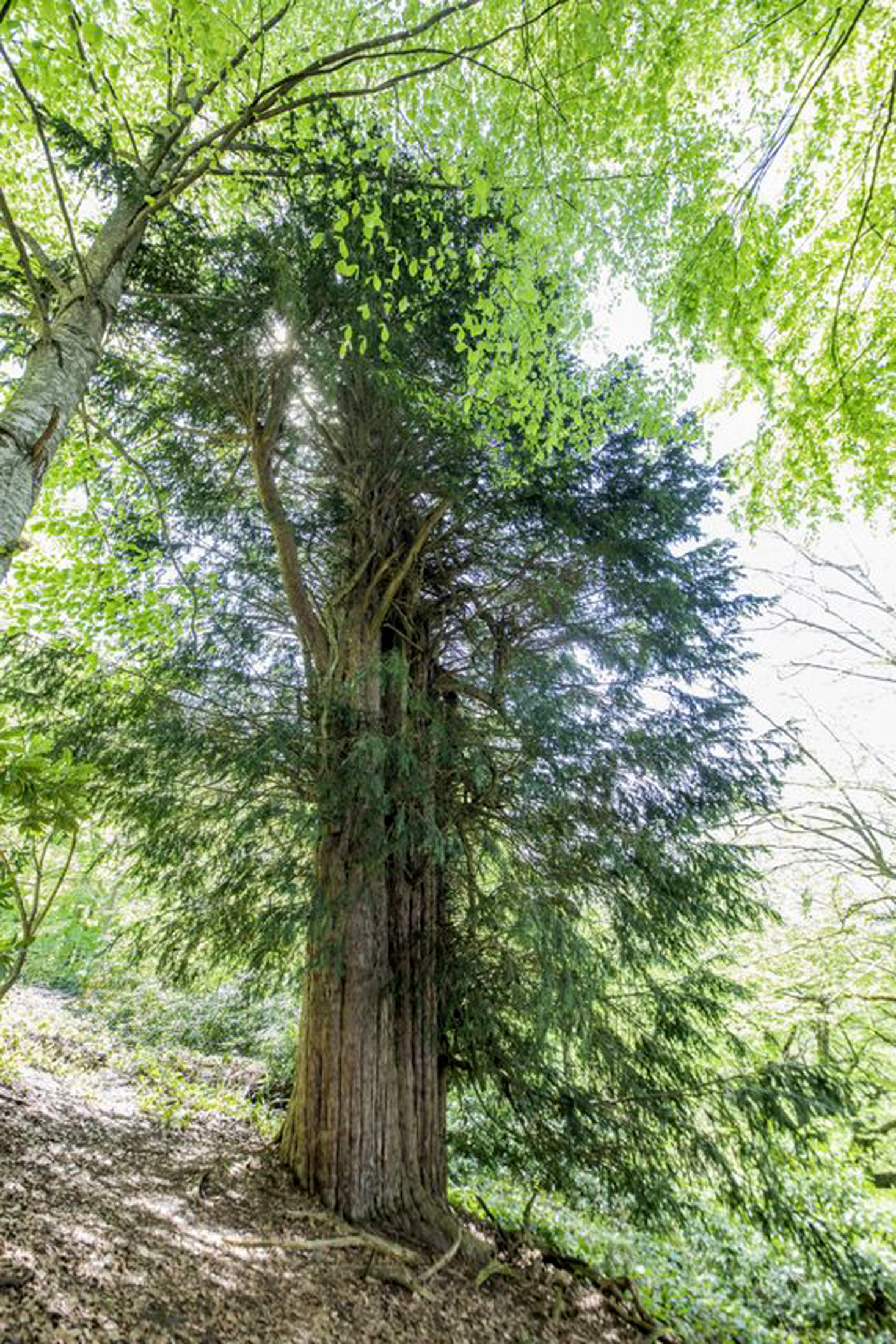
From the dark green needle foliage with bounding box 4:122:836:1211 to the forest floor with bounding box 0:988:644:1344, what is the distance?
3.34 ft

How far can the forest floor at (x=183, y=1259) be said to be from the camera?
2.35 m

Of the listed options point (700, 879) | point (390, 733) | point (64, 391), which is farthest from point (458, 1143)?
point (64, 391)

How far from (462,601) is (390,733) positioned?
54.9 inches

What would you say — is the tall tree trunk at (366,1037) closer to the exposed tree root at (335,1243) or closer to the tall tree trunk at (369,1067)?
the tall tree trunk at (369,1067)

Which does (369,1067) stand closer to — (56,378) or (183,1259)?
(183,1259)

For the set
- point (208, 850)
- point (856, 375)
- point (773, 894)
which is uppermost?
point (856, 375)

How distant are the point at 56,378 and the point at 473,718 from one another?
12.1 ft

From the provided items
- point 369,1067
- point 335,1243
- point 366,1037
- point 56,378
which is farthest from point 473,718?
point 56,378

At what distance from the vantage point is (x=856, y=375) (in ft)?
12.9

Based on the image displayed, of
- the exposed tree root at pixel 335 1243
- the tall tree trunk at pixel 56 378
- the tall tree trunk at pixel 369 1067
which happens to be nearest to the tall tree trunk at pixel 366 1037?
the tall tree trunk at pixel 369 1067

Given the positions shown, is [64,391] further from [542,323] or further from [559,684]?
[559,684]

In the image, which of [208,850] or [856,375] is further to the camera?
[208,850]

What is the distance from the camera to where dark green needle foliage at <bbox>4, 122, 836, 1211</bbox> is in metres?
4.14

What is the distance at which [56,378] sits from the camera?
9.15 feet
